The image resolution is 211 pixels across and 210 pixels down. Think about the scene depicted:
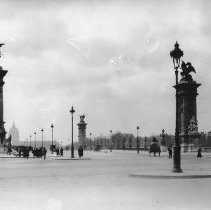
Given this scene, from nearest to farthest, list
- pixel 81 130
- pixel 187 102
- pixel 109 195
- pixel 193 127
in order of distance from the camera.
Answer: pixel 109 195 → pixel 193 127 → pixel 187 102 → pixel 81 130

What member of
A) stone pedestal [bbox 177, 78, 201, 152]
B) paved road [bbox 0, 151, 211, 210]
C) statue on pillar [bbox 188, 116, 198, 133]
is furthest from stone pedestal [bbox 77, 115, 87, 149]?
paved road [bbox 0, 151, 211, 210]

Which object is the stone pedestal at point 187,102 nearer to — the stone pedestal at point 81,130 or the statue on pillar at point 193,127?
the statue on pillar at point 193,127

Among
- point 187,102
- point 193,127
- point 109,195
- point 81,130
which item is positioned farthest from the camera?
point 81,130

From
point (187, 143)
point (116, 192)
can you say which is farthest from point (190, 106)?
point (116, 192)

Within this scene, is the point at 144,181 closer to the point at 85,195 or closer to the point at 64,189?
the point at 64,189

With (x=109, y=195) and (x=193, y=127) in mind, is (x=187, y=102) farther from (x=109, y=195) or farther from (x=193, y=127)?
(x=109, y=195)

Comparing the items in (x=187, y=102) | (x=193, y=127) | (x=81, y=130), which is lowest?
(x=193, y=127)

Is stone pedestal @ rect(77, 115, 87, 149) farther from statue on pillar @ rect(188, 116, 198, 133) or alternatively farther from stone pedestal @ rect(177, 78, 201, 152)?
statue on pillar @ rect(188, 116, 198, 133)

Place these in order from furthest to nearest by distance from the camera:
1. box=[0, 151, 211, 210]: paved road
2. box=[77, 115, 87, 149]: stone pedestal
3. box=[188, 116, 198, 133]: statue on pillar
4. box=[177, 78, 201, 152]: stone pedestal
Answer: box=[77, 115, 87, 149]: stone pedestal → box=[177, 78, 201, 152]: stone pedestal → box=[188, 116, 198, 133]: statue on pillar → box=[0, 151, 211, 210]: paved road

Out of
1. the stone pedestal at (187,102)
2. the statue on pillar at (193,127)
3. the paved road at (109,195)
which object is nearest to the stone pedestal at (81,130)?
the stone pedestal at (187,102)

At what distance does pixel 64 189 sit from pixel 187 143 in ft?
192

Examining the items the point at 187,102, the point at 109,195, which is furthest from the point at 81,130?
the point at 109,195

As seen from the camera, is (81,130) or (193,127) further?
(81,130)

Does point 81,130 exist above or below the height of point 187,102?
below
